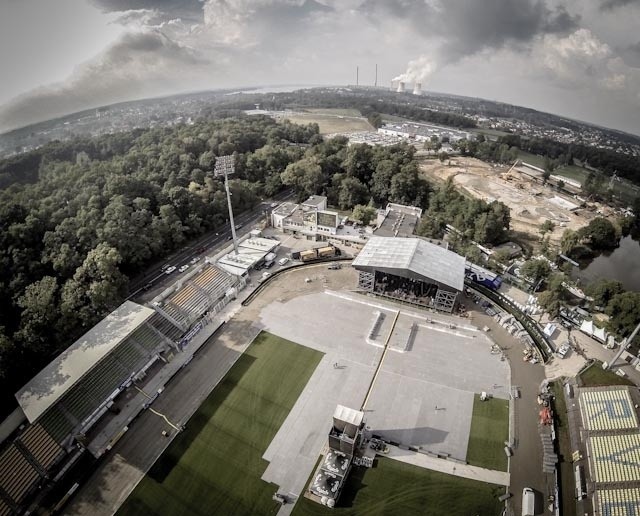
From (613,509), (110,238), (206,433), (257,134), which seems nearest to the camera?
(613,509)

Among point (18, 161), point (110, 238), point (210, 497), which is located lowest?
point (210, 497)

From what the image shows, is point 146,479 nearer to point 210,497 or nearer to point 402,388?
point 210,497

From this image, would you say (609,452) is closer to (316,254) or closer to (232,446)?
(232,446)

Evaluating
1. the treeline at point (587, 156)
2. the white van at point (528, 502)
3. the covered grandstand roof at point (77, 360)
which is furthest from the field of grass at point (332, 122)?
the white van at point (528, 502)

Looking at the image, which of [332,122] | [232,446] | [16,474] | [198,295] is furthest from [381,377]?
[332,122]

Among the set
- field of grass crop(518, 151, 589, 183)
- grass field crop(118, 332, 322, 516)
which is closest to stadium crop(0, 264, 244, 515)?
grass field crop(118, 332, 322, 516)

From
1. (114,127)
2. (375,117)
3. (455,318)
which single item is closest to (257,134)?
(114,127)
